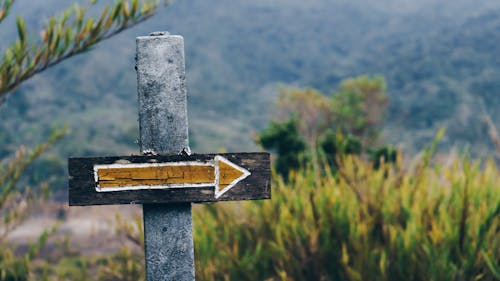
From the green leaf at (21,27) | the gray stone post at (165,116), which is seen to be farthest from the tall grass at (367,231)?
the green leaf at (21,27)

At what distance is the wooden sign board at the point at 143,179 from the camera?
2344 mm

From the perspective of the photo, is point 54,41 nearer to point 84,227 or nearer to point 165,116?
point 165,116

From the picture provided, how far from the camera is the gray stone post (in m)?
2.44

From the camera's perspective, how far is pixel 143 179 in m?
2.35

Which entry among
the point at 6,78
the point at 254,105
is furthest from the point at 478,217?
the point at 254,105

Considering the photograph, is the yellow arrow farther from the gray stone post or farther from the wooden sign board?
the gray stone post

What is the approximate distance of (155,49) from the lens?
8.05 ft

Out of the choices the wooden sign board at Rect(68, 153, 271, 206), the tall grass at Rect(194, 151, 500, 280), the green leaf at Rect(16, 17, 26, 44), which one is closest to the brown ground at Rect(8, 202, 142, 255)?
the tall grass at Rect(194, 151, 500, 280)

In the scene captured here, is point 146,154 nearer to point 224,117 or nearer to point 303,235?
point 303,235

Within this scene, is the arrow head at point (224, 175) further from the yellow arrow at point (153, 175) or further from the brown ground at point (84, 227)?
the brown ground at point (84, 227)

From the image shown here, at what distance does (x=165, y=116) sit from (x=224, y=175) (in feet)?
1.03

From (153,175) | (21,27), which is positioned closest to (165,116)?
(153,175)

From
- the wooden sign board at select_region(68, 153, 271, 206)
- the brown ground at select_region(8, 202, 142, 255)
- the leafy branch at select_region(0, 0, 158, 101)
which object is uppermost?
the leafy branch at select_region(0, 0, 158, 101)

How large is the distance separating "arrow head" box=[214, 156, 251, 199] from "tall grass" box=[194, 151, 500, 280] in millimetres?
1580
